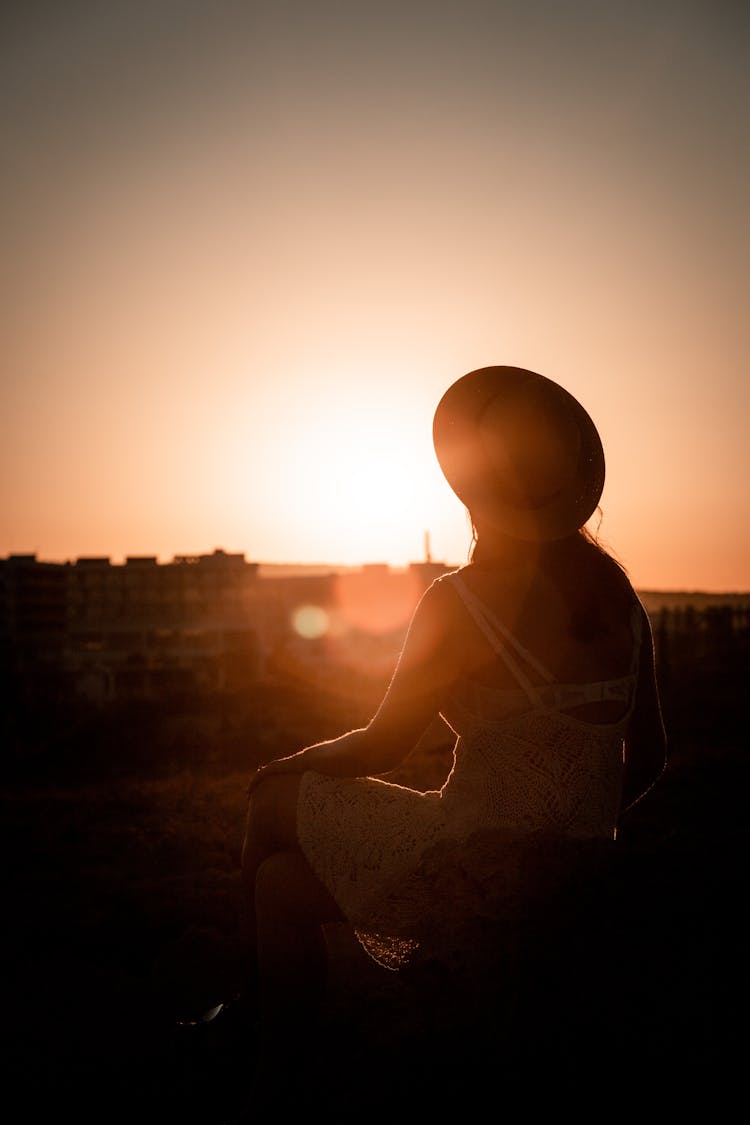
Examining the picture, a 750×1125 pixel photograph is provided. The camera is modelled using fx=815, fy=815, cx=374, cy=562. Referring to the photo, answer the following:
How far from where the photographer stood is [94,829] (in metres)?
6.81

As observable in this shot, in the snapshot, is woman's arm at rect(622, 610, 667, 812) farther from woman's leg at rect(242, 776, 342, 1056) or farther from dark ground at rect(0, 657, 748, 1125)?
woman's leg at rect(242, 776, 342, 1056)

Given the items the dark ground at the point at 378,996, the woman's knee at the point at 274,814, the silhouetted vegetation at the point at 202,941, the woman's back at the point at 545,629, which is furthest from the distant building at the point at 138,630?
the woman's back at the point at 545,629

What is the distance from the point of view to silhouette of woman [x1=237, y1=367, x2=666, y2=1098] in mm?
1805

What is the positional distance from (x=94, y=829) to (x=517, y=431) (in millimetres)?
6143

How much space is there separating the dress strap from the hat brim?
0.24 metres

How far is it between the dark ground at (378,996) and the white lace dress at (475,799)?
145mm

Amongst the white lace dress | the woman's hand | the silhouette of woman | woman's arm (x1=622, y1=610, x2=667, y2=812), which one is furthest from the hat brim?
the woman's hand

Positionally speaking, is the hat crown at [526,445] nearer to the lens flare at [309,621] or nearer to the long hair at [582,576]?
the long hair at [582,576]

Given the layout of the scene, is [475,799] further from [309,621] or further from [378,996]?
[309,621]

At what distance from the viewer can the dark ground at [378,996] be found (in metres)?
1.48

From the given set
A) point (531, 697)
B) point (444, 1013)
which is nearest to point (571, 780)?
point (531, 697)

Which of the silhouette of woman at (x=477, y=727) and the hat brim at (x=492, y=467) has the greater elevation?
the hat brim at (x=492, y=467)

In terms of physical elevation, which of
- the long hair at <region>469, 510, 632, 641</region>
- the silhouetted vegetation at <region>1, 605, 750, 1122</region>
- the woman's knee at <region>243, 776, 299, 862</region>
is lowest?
the silhouetted vegetation at <region>1, 605, 750, 1122</region>

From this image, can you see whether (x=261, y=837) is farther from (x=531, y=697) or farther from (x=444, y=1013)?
(x=531, y=697)
